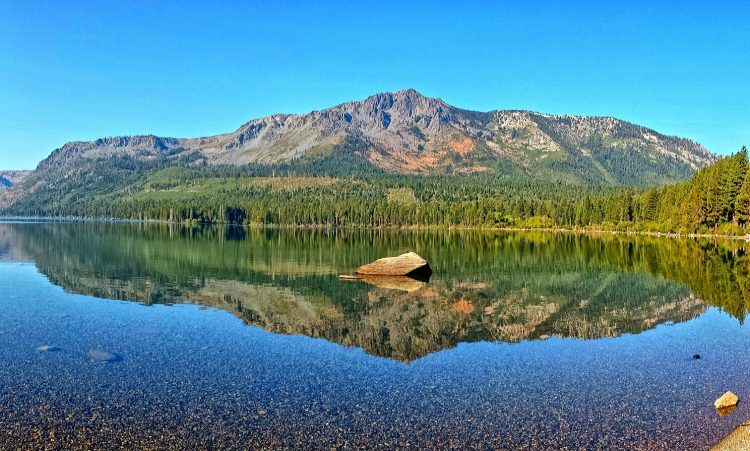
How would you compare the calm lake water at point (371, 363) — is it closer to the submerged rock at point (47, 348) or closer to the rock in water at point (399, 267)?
the submerged rock at point (47, 348)

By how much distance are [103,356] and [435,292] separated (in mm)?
36979

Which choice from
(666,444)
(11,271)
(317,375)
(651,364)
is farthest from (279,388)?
(11,271)

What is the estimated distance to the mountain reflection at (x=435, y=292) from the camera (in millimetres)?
42781

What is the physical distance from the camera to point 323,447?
20.8m

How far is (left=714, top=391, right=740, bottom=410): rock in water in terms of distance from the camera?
82.9 ft

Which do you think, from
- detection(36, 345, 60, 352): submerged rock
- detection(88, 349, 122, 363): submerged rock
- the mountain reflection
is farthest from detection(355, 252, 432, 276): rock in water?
detection(36, 345, 60, 352): submerged rock

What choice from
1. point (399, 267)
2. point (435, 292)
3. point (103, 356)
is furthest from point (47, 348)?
point (399, 267)

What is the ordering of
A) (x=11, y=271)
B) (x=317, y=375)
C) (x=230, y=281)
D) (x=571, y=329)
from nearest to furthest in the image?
(x=317, y=375) → (x=571, y=329) → (x=230, y=281) → (x=11, y=271)

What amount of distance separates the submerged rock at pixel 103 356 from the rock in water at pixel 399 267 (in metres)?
44.9

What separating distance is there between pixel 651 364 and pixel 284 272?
57.9 meters

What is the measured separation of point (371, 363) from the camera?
107 ft

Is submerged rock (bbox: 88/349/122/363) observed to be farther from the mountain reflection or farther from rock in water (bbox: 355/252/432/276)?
rock in water (bbox: 355/252/432/276)

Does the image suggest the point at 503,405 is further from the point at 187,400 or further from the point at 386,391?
the point at 187,400

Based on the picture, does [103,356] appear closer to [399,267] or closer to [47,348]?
[47,348]
